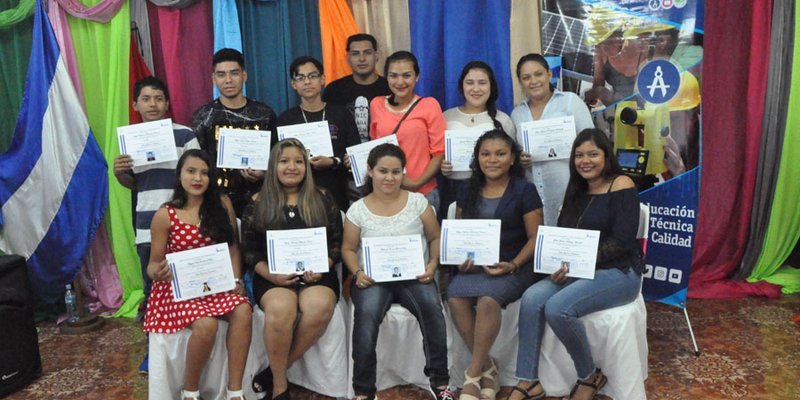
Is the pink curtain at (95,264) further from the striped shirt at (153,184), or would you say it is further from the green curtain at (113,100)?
the striped shirt at (153,184)

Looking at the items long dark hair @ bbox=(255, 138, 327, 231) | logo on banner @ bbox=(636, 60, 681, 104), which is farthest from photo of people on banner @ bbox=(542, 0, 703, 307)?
long dark hair @ bbox=(255, 138, 327, 231)

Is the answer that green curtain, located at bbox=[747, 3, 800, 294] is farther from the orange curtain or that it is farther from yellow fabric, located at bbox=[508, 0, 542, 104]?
the orange curtain

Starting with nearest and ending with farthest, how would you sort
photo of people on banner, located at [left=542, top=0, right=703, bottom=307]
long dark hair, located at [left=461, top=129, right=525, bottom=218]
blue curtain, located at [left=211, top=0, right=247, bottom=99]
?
long dark hair, located at [left=461, top=129, right=525, bottom=218]
photo of people on banner, located at [left=542, top=0, right=703, bottom=307]
blue curtain, located at [left=211, top=0, right=247, bottom=99]

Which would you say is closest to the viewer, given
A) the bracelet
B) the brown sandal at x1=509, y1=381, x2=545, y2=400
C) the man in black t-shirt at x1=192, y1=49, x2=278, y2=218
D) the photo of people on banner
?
the brown sandal at x1=509, y1=381, x2=545, y2=400

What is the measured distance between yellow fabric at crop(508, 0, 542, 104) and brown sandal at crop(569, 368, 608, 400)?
203cm

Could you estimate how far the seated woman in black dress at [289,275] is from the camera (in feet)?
9.82

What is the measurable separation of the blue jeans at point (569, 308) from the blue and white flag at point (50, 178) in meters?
2.99

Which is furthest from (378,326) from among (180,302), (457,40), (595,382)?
(457,40)

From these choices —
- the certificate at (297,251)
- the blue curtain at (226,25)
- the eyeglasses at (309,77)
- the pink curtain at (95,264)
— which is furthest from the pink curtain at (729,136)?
the pink curtain at (95,264)

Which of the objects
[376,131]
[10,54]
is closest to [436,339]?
[376,131]

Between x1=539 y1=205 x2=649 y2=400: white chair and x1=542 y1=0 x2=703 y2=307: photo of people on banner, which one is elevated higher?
x1=542 y1=0 x2=703 y2=307: photo of people on banner

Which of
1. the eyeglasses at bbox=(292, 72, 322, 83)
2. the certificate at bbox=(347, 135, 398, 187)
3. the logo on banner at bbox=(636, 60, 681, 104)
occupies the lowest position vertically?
the certificate at bbox=(347, 135, 398, 187)

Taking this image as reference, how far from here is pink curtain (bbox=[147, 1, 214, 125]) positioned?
13.8ft

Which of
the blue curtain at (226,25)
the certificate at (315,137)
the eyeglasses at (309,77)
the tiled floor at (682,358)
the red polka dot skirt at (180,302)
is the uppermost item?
the blue curtain at (226,25)
